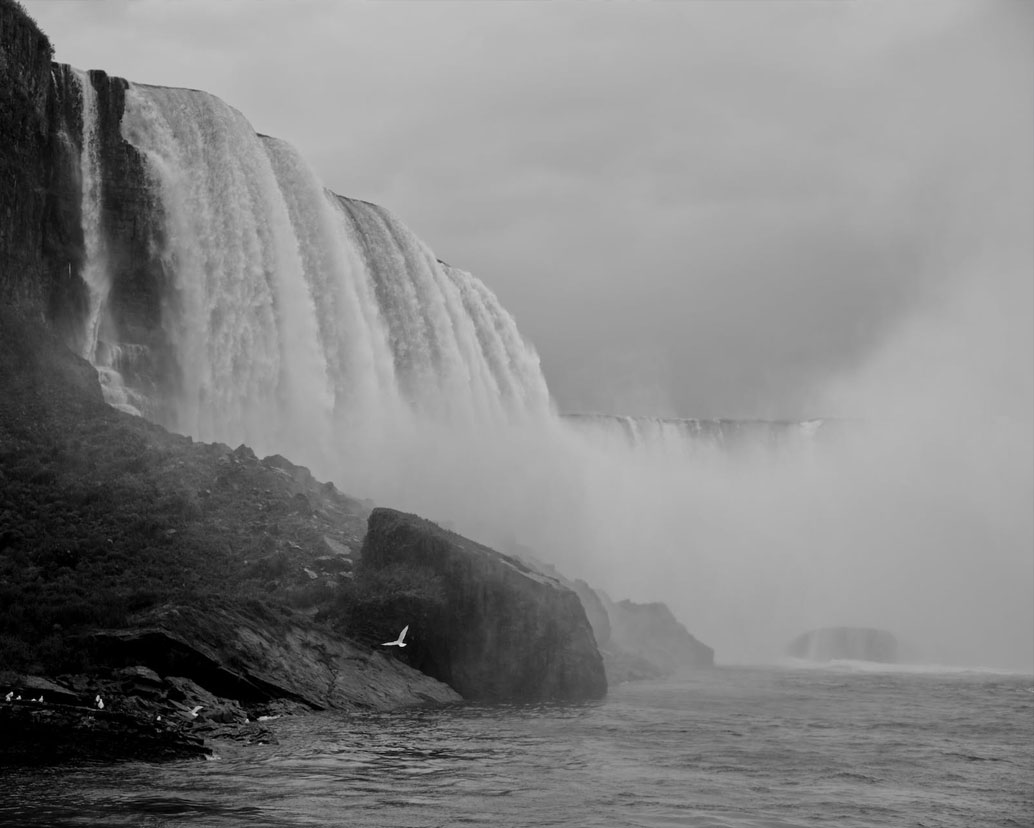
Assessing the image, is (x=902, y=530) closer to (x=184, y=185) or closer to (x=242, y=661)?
(x=184, y=185)

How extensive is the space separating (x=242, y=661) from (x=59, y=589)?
4.48 m

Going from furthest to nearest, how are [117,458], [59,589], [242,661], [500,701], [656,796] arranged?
[117,458] < [500,701] < [59,589] < [242,661] < [656,796]

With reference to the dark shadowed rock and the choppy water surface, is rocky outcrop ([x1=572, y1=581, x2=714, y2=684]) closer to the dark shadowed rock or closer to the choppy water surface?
the choppy water surface

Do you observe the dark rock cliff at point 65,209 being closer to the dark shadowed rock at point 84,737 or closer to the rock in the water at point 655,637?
the dark shadowed rock at point 84,737

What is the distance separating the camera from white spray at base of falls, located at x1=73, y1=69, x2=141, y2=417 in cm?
3669

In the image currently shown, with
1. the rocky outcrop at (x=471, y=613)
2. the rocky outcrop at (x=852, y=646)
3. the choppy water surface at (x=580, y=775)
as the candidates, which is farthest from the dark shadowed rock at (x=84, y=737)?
the rocky outcrop at (x=852, y=646)

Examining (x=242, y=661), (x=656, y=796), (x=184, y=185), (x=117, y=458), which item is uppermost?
(x=184, y=185)

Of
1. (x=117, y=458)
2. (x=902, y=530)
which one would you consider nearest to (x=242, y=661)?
(x=117, y=458)

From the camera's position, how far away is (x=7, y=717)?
17031mm

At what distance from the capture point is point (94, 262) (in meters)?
37.9

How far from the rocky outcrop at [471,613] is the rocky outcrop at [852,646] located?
3191 centimetres

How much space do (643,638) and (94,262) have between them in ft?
85.0

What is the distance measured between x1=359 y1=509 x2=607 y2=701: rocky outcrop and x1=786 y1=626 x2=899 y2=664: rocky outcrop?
31.9 meters

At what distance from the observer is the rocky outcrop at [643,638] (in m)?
40.7
